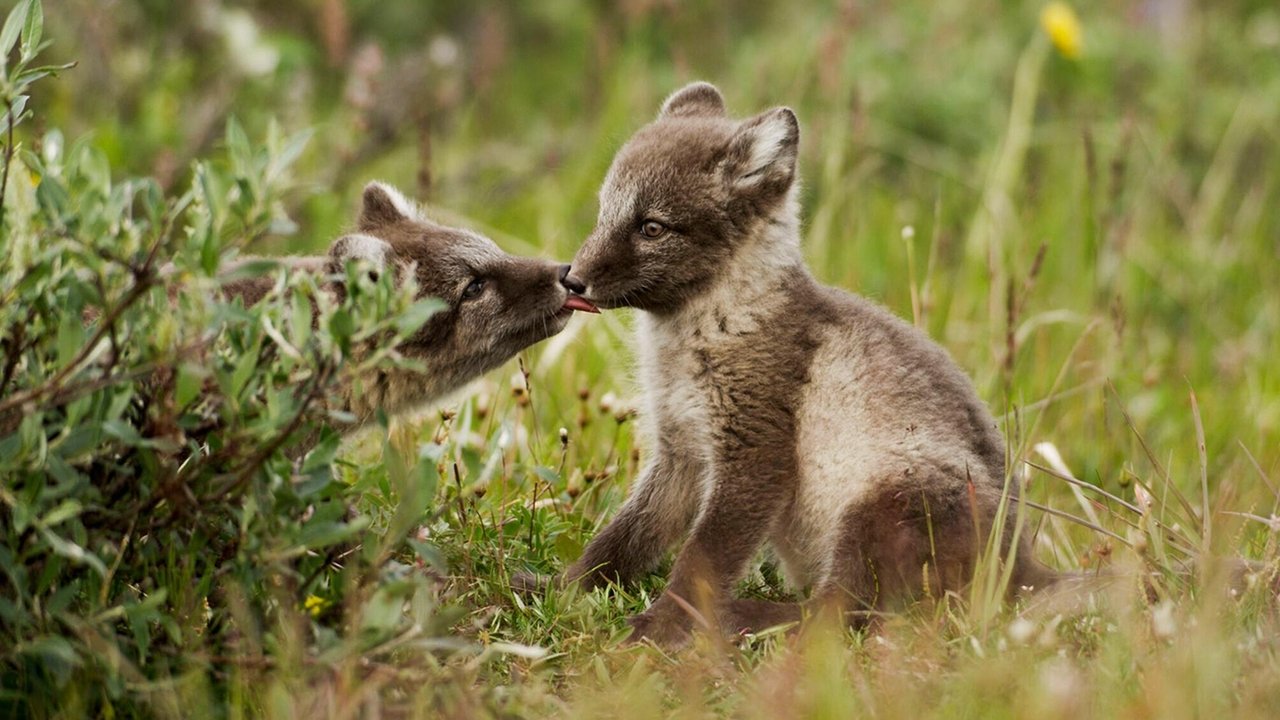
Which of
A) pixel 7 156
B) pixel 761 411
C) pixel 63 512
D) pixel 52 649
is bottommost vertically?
pixel 761 411

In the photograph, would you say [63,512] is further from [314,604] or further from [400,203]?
[400,203]

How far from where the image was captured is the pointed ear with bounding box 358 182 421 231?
481 cm

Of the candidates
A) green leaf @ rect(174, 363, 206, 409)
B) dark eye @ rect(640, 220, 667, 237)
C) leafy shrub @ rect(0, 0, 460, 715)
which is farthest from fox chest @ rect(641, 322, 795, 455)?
green leaf @ rect(174, 363, 206, 409)

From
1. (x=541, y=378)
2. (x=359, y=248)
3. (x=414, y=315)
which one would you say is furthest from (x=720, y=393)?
(x=541, y=378)

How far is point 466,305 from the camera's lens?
4.59 m

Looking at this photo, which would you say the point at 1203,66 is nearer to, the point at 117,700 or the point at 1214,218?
the point at 1214,218

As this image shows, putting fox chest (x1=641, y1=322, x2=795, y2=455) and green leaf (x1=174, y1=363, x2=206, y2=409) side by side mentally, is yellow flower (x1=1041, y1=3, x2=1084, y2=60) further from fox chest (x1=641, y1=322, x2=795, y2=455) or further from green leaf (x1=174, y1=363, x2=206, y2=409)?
green leaf (x1=174, y1=363, x2=206, y2=409)

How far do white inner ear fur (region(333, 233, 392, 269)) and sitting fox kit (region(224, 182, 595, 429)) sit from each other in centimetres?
20

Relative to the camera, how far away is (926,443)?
13.3 ft

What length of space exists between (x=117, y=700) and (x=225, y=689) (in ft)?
0.77

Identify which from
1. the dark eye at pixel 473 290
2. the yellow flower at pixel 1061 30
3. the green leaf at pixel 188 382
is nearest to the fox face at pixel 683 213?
the dark eye at pixel 473 290

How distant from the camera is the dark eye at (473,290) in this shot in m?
4.61

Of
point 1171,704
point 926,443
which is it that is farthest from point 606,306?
point 1171,704

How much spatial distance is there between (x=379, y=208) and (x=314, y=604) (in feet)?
5.96
